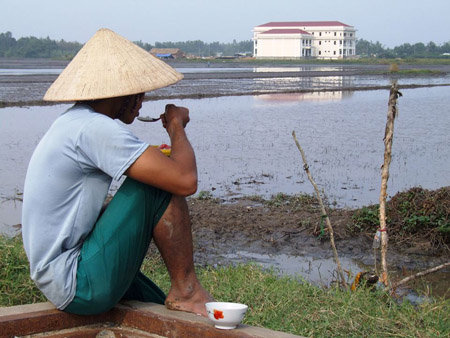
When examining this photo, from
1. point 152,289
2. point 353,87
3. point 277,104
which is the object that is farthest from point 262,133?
point 353,87

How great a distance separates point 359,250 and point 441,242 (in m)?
0.68

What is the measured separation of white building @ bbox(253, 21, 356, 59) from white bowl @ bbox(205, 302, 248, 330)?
285 feet

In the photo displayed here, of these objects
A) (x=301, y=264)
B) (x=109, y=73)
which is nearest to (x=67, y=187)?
(x=109, y=73)

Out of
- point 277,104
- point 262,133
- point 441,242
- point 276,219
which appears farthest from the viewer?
point 277,104

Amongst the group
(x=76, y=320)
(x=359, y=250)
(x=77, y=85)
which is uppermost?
(x=77, y=85)

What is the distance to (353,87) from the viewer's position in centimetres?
2628

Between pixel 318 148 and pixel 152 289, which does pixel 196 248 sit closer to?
pixel 152 289

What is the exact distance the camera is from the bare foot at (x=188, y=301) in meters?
2.73

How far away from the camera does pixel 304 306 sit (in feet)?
10.6

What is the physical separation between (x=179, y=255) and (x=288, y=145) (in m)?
8.59

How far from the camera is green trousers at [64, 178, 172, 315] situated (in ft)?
8.10

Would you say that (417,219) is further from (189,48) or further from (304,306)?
(189,48)

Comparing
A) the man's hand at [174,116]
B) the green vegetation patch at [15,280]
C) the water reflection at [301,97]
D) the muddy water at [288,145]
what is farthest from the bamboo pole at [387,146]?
the water reflection at [301,97]

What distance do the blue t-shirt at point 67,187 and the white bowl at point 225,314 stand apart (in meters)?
0.54
